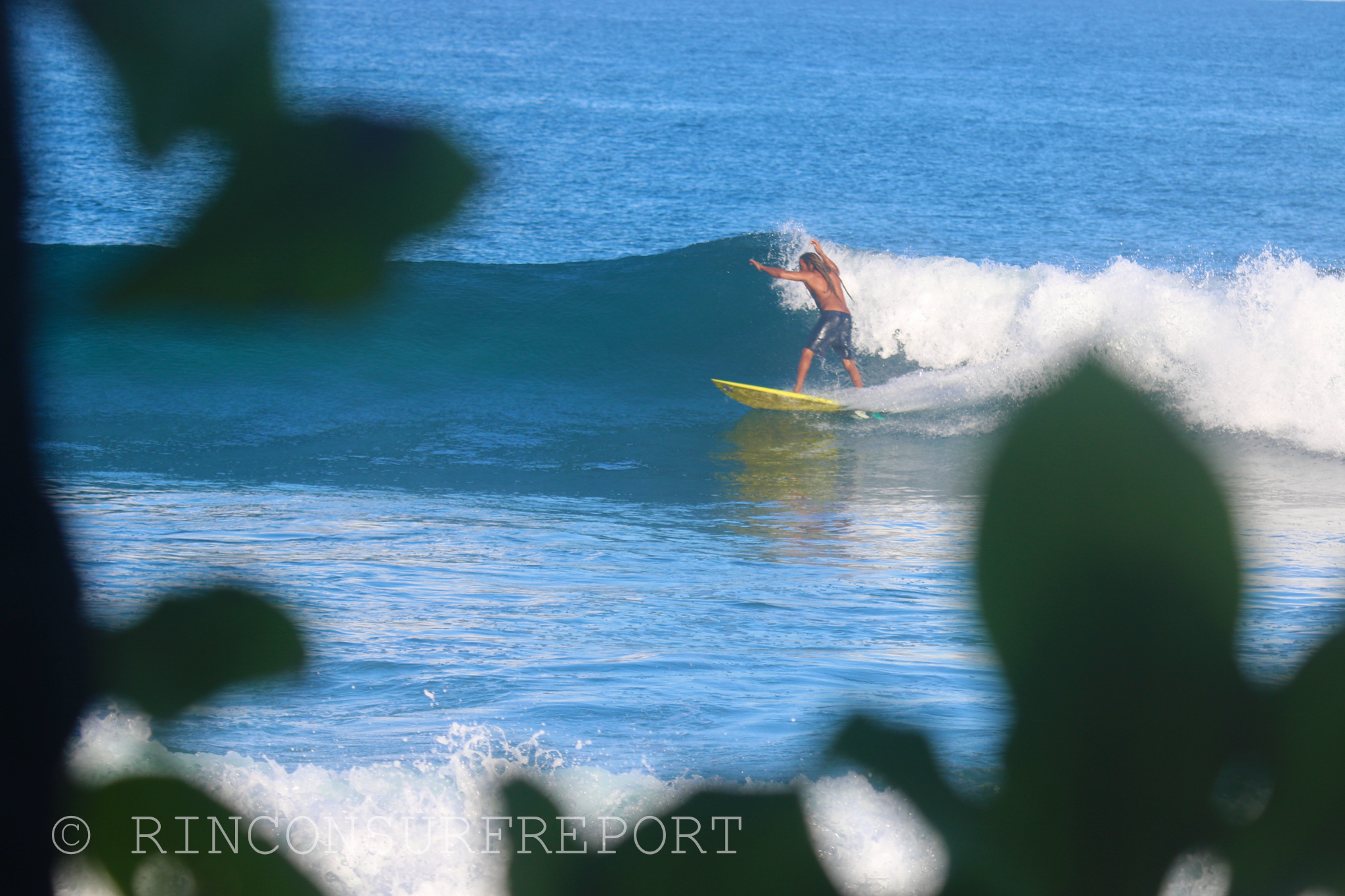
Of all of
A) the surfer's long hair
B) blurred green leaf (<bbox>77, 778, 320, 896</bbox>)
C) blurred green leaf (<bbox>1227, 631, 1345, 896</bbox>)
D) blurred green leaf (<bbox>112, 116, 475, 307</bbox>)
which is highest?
blurred green leaf (<bbox>112, 116, 475, 307</bbox>)

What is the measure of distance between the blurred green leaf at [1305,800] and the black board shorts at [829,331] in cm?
1255

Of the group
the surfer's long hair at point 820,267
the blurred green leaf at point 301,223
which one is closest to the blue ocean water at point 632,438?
the blurred green leaf at point 301,223

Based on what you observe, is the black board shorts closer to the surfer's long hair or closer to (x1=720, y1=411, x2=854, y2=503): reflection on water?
the surfer's long hair

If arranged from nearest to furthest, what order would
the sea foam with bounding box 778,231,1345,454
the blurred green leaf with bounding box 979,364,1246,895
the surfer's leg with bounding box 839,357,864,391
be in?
the blurred green leaf with bounding box 979,364,1246,895, the sea foam with bounding box 778,231,1345,454, the surfer's leg with bounding box 839,357,864,391

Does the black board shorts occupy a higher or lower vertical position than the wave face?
higher

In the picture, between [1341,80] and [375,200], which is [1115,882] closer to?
[375,200]

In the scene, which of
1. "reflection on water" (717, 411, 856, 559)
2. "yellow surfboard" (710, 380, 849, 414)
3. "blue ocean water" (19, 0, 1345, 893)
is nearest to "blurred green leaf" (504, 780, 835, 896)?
"blue ocean water" (19, 0, 1345, 893)

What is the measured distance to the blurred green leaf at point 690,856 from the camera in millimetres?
327

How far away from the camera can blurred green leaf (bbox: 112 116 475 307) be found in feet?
1.09

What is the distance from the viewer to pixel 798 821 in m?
0.33

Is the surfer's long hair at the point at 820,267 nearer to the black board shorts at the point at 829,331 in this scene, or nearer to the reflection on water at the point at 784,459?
the black board shorts at the point at 829,331

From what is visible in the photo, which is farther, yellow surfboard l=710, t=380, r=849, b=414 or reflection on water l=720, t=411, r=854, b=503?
yellow surfboard l=710, t=380, r=849, b=414

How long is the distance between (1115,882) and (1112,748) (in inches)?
Result: 1.3

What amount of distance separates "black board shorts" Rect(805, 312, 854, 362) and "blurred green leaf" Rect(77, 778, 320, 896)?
1253 centimetres
